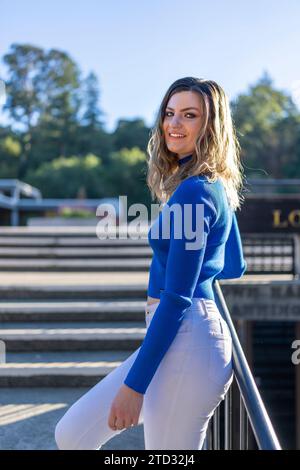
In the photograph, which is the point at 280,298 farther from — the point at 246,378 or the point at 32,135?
the point at 32,135

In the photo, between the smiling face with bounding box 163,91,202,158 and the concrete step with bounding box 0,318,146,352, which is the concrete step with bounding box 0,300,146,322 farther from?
the smiling face with bounding box 163,91,202,158

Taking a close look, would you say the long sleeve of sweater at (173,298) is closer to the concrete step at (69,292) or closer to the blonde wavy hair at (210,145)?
the blonde wavy hair at (210,145)

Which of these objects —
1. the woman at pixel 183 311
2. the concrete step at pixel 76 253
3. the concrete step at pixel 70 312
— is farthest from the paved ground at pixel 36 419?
the concrete step at pixel 76 253

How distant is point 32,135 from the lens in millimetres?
52469

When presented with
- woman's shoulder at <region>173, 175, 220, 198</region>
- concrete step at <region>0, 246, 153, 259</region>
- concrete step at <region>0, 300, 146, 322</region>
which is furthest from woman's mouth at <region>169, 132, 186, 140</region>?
concrete step at <region>0, 246, 153, 259</region>

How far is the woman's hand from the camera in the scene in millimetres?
1338

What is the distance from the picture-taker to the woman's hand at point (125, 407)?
1.34 m

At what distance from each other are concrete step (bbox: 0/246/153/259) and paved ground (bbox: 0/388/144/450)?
12.3 feet

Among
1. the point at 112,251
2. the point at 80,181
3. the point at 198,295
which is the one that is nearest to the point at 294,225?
the point at 112,251

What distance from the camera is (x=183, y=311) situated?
4.45 ft

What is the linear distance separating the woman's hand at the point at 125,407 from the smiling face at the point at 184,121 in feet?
2.40

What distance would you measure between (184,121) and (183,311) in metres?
0.58

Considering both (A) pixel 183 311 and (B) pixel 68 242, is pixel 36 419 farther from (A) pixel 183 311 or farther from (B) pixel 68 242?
(B) pixel 68 242
